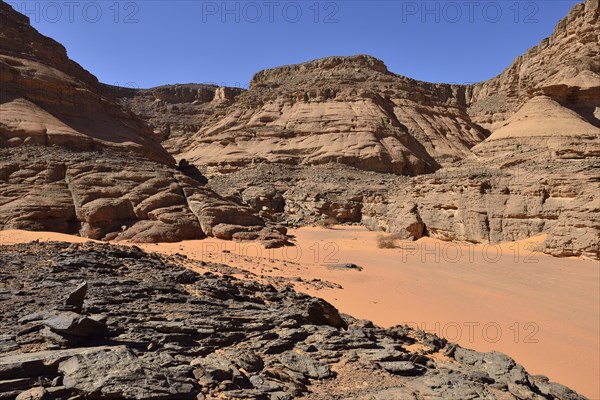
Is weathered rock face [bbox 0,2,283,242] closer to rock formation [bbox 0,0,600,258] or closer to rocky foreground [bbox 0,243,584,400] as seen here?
rock formation [bbox 0,0,600,258]

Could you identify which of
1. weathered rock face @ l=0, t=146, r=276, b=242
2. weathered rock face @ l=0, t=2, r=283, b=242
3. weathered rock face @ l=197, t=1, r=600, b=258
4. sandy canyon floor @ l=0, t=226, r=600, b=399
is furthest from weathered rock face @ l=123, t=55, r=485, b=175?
sandy canyon floor @ l=0, t=226, r=600, b=399

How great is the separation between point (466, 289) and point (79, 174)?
53.6ft

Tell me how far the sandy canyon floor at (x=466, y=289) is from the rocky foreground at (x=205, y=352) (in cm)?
154

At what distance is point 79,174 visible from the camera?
1722cm

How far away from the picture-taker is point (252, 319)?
19.3ft

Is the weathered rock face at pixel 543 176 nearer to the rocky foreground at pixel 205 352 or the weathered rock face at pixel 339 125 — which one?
the rocky foreground at pixel 205 352

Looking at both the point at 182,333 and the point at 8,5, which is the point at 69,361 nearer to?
the point at 182,333

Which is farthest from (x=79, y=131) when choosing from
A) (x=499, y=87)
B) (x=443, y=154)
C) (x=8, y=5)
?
(x=499, y=87)

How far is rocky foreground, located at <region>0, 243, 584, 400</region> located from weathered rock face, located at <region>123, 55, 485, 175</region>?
126 ft

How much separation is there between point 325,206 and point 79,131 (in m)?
18.6

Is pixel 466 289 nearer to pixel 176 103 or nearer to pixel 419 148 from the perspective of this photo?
pixel 419 148

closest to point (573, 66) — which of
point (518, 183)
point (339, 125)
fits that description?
point (339, 125)

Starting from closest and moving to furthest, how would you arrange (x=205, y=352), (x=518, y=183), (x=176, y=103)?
(x=205, y=352) → (x=518, y=183) → (x=176, y=103)

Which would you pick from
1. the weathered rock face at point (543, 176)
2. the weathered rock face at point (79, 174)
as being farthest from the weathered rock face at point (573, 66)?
the weathered rock face at point (79, 174)
